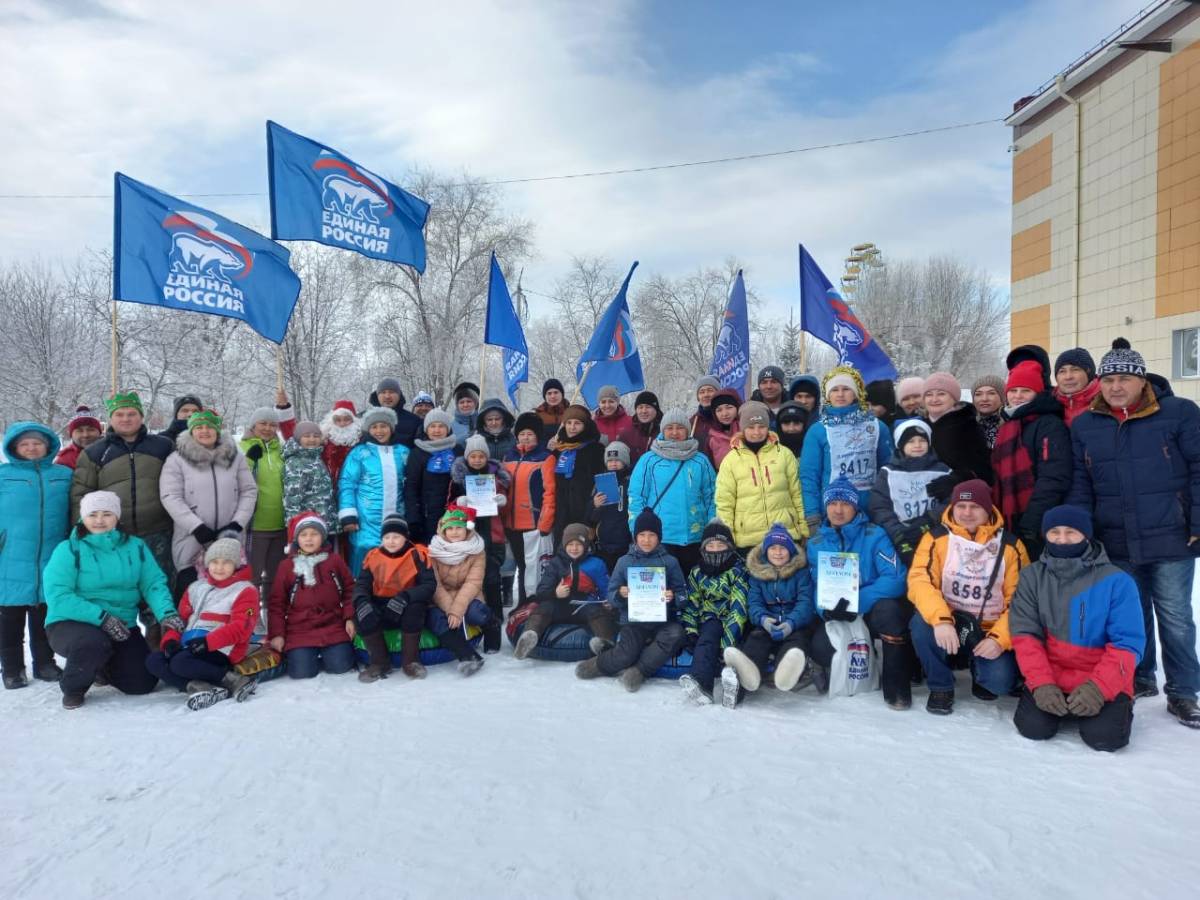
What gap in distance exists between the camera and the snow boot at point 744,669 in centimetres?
452

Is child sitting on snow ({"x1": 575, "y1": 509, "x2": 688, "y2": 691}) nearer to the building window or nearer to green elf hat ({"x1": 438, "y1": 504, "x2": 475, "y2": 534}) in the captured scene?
green elf hat ({"x1": 438, "y1": 504, "x2": 475, "y2": 534})

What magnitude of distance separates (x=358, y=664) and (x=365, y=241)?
4960 mm

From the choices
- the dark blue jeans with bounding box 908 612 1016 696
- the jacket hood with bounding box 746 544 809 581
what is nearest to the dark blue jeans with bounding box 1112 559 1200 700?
the dark blue jeans with bounding box 908 612 1016 696

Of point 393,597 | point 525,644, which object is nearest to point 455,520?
point 393,597

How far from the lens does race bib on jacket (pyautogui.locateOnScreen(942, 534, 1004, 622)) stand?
4.41m

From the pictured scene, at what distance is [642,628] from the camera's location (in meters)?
5.16

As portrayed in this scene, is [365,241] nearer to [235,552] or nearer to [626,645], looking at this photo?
[235,552]

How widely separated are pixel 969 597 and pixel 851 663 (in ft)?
2.86

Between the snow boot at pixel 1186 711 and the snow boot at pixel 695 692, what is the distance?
9.05 ft

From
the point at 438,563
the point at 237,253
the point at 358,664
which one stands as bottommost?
the point at 358,664

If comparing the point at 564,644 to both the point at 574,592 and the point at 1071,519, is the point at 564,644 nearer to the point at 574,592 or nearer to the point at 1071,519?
the point at 574,592

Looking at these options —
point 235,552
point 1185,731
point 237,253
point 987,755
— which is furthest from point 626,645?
point 237,253

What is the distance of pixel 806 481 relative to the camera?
5.52m

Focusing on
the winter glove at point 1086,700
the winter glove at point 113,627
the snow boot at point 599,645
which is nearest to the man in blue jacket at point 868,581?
the winter glove at point 1086,700
